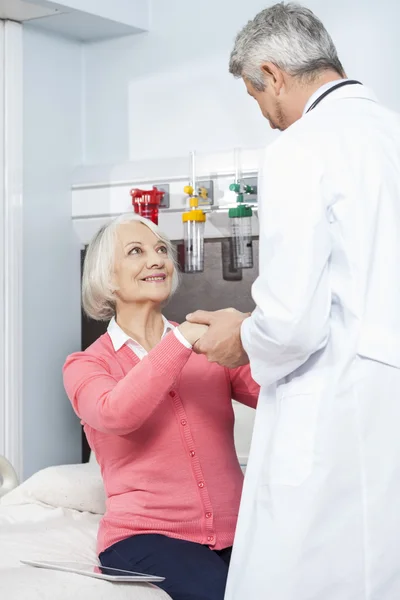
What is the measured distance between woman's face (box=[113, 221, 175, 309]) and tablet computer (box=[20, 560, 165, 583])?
0.63 m

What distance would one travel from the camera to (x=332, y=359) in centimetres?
149

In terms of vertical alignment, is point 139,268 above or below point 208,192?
below

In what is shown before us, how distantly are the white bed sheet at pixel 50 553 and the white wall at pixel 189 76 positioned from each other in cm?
139

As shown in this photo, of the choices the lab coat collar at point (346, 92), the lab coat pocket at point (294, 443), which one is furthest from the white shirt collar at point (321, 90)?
the lab coat pocket at point (294, 443)

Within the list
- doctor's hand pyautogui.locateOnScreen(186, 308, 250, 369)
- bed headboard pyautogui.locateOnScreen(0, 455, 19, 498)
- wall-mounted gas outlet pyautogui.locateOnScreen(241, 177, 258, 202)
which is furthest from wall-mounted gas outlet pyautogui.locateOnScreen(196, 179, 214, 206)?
doctor's hand pyautogui.locateOnScreen(186, 308, 250, 369)

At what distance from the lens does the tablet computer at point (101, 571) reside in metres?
1.72

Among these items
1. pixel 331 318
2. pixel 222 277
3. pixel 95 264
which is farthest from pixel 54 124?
pixel 331 318

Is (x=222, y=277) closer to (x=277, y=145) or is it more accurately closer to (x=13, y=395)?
(x=13, y=395)

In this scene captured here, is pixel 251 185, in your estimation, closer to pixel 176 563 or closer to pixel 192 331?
pixel 192 331

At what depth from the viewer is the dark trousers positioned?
175cm

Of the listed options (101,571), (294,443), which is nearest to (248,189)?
(101,571)

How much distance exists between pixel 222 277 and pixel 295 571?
1716 mm

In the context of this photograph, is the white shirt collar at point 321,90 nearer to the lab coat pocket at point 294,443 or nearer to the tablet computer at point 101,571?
the lab coat pocket at point 294,443

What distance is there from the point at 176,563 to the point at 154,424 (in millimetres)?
315
